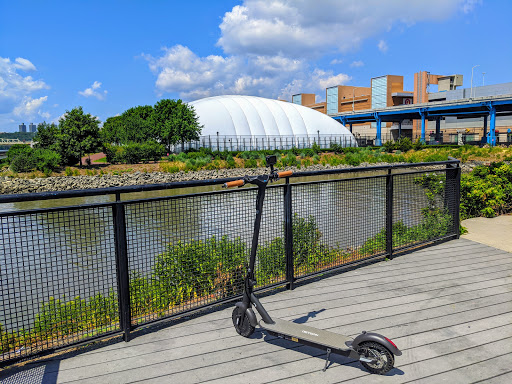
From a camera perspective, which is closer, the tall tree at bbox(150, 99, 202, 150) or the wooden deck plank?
the wooden deck plank

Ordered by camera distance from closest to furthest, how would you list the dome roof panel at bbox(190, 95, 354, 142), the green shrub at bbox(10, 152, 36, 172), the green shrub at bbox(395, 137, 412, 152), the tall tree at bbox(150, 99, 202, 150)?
the green shrub at bbox(10, 152, 36, 172)
the tall tree at bbox(150, 99, 202, 150)
the green shrub at bbox(395, 137, 412, 152)
the dome roof panel at bbox(190, 95, 354, 142)

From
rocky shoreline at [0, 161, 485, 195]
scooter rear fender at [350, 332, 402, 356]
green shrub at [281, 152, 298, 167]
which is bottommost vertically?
rocky shoreline at [0, 161, 485, 195]

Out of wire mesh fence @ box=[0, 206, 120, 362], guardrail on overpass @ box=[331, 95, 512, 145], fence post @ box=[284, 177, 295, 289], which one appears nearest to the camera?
wire mesh fence @ box=[0, 206, 120, 362]

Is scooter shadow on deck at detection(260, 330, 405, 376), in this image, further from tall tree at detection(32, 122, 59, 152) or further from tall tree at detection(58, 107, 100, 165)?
tall tree at detection(32, 122, 59, 152)

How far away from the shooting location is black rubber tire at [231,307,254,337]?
3.84 metres

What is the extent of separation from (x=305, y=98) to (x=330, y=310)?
395ft

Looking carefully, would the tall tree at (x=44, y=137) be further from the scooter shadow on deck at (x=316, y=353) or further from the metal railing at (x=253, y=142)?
the scooter shadow on deck at (x=316, y=353)

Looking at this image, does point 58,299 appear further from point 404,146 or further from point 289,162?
point 404,146

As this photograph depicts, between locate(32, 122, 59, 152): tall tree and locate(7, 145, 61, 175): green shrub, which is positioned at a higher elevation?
locate(32, 122, 59, 152): tall tree

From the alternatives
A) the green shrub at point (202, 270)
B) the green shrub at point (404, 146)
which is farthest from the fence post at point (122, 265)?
the green shrub at point (404, 146)

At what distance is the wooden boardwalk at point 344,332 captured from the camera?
10.7 ft

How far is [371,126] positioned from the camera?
94.8 metres


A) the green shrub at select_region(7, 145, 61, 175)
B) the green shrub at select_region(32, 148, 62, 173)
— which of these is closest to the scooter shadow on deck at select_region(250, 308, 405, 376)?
the green shrub at select_region(7, 145, 61, 175)

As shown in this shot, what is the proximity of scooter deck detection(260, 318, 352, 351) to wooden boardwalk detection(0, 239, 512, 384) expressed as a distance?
0.18m
